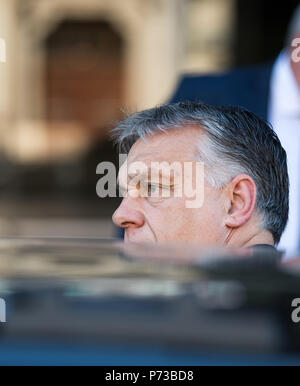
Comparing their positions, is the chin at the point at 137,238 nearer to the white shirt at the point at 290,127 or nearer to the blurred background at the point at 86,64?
the white shirt at the point at 290,127

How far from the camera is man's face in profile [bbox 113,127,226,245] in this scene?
33.5 inches

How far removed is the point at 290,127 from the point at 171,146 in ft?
1.02

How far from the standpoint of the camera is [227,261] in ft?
2.15

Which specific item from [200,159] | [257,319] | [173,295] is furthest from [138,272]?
[200,159]

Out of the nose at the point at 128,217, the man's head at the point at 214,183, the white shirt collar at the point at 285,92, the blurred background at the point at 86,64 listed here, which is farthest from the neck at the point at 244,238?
the blurred background at the point at 86,64

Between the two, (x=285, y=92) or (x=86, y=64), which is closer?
(x=285, y=92)

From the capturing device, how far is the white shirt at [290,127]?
106 cm

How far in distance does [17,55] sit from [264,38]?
2654 millimetres

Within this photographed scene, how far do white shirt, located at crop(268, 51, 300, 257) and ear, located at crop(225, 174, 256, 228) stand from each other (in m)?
0.12

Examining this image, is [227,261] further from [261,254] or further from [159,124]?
[159,124]

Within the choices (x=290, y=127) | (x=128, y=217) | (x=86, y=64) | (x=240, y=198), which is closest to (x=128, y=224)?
(x=128, y=217)

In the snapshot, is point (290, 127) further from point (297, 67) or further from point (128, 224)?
point (128, 224)

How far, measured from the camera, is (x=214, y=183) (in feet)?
2.85
